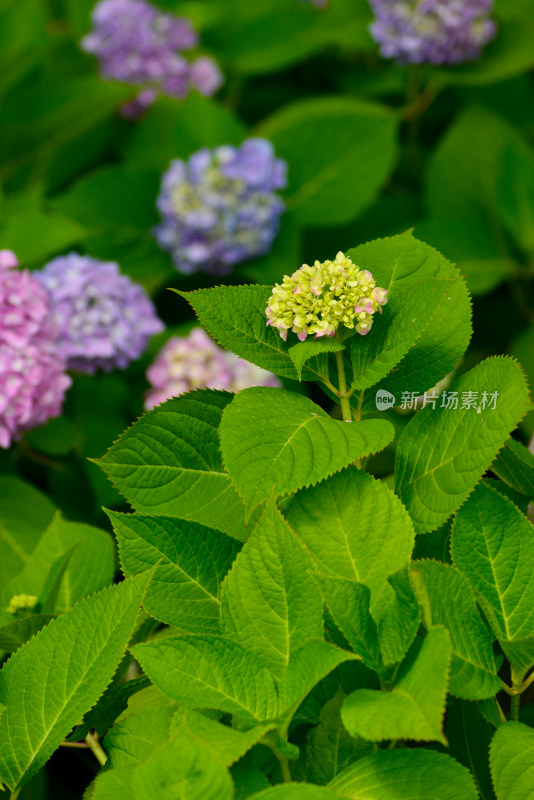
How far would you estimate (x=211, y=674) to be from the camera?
1.59ft

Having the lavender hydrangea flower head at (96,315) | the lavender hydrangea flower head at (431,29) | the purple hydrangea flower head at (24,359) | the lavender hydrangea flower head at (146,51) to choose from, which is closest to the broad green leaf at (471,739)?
the purple hydrangea flower head at (24,359)

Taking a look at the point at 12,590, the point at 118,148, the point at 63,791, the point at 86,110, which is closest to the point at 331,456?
the point at 12,590

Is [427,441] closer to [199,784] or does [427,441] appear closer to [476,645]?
[476,645]

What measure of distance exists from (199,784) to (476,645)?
0.63 ft

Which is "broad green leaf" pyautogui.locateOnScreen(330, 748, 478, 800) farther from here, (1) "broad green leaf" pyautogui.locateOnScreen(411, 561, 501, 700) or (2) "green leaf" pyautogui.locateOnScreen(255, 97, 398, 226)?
(2) "green leaf" pyautogui.locateOnScreen(255, 97, 398, 226)

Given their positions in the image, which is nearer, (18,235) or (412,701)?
(412,701)

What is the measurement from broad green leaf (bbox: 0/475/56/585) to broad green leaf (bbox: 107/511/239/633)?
2.39 feet

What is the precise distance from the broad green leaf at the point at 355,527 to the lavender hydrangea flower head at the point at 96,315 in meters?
0.85

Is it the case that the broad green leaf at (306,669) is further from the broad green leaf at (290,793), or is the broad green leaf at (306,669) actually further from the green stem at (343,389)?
the green stem at (343,389)

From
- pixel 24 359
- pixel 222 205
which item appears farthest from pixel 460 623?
pixel 222 205

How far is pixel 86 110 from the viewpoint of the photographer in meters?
1.92

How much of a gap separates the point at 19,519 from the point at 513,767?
93 cm

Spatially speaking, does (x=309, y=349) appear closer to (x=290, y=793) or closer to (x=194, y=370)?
(x=290, y=793)

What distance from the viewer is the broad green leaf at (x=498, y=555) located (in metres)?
0.52
